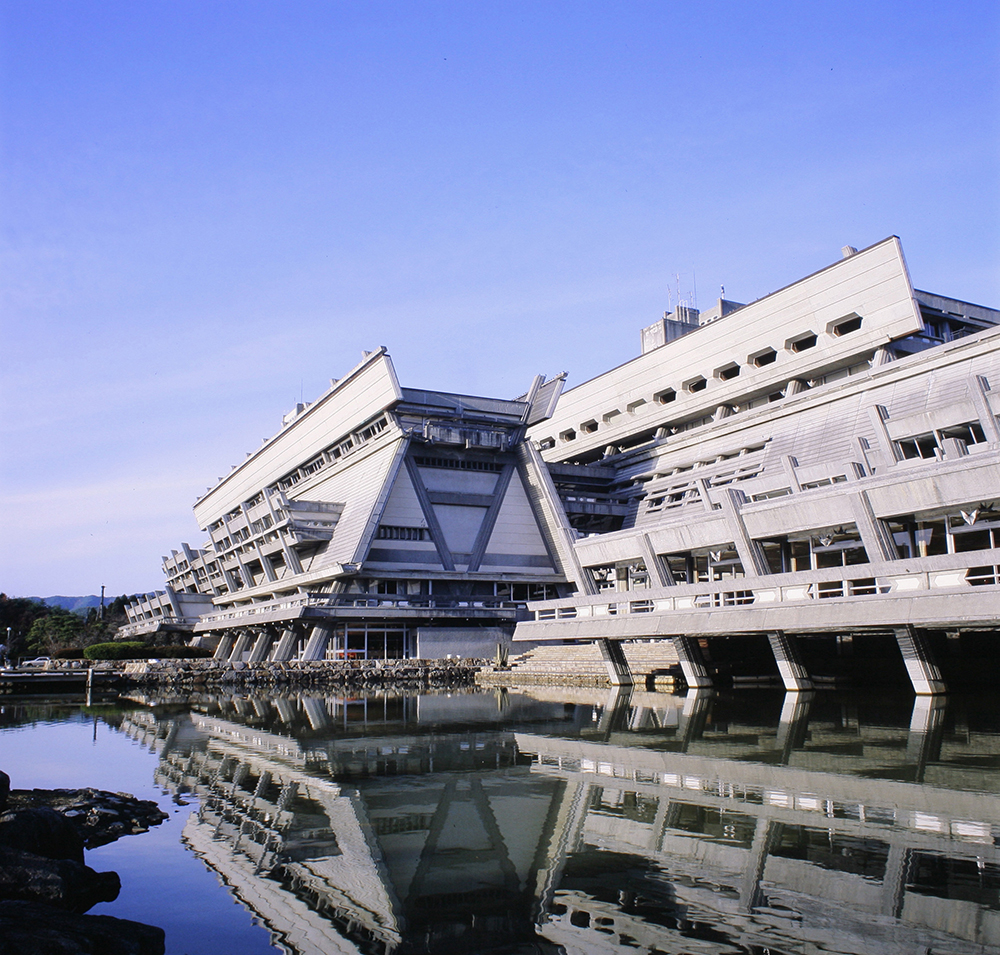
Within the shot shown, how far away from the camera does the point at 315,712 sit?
32781 mm

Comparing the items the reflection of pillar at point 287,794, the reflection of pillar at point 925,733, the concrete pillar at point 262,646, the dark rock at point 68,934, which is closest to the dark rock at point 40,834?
the dark rock at point 68,934

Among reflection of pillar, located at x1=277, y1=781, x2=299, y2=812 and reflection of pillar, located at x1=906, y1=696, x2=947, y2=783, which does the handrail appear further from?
reflection of pillar, located at x1=277, y1=781, x2=299, y2=812

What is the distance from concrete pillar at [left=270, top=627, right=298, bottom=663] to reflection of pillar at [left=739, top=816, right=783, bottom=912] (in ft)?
171

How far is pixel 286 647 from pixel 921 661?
45252mm

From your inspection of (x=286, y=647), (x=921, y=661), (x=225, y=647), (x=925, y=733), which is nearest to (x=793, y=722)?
(x=925, y=733)

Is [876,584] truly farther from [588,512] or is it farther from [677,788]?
[588,512]

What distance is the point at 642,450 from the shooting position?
66.6m

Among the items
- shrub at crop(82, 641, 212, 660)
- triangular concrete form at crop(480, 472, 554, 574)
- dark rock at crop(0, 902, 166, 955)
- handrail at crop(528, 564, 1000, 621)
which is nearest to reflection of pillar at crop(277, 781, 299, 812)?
dark rock at crop(0, 902, 166, 955)

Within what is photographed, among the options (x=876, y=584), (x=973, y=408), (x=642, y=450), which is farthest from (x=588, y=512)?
(x=876, y=584)

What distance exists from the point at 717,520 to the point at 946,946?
83.5ft

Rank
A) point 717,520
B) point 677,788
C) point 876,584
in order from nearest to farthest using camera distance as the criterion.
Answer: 1. point 677,788
2. point 876,584
3. point 717,520

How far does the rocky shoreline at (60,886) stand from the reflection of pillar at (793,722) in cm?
1311

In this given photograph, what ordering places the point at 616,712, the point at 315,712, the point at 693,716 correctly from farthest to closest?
the point at 315,712
the point at 616,712
the point at 693,716

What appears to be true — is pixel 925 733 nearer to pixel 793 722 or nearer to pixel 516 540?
pixel 793 722
